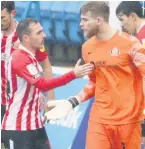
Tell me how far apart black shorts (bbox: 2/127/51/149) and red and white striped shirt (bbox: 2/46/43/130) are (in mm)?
48

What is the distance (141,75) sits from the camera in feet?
17.9

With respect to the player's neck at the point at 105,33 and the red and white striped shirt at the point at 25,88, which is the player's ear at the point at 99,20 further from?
the red and white striped shirt at the point at 25,88

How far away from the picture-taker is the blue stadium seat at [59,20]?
10789 mm

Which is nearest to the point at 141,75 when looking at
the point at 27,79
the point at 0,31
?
the point at 27,79

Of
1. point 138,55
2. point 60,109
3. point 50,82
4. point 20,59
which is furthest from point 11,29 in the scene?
point 138,55

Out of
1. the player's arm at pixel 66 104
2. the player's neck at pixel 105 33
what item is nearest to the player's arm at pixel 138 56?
the player's neck at pixel 105 33

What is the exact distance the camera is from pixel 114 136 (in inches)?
219

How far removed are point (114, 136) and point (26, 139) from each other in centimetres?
84

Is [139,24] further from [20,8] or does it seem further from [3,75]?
[20,8]

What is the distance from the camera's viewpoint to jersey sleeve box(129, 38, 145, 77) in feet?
17.1

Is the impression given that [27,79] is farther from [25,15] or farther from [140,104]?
[25,15]

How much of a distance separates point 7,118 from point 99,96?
0.92 meters

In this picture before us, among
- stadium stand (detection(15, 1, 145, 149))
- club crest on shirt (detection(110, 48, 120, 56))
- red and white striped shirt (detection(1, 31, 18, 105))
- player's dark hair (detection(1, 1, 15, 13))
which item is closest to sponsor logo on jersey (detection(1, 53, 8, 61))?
red and white striped shirt (detection(1, 31, 18, 105))

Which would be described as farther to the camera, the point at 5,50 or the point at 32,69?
the point at 5,50
